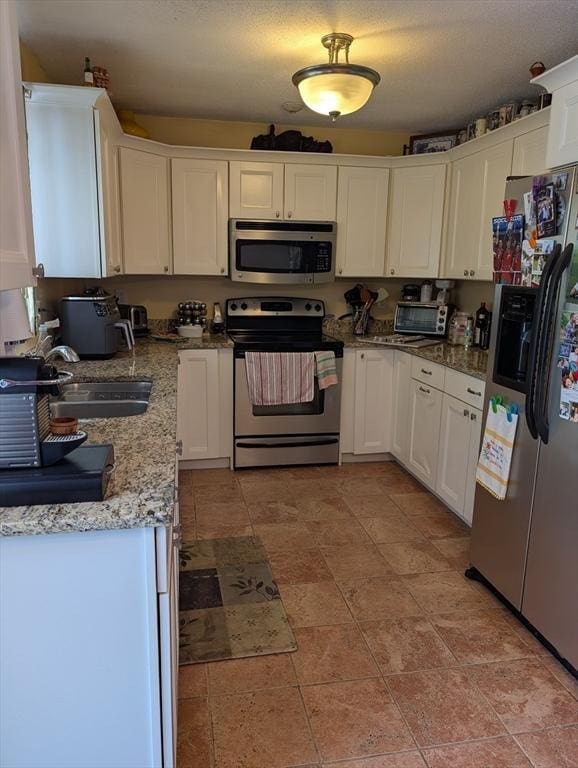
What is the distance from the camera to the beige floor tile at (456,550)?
2.74m

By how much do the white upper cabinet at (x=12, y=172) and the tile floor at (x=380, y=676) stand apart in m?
1.45

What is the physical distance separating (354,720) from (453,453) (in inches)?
66.6

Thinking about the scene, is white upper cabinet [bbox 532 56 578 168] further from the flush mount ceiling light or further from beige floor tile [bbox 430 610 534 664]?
beige floor tile [bbox 430 610 534 664]

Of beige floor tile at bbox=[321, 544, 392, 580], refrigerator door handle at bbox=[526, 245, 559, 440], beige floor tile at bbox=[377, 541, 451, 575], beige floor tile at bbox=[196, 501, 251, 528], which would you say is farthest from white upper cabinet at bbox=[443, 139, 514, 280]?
beige floor tile at bbox=[196, 501, 251, 528]

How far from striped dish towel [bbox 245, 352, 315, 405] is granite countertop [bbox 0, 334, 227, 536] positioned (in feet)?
3.93

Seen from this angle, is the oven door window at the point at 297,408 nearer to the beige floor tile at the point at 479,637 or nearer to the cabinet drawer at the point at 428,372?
the cabinet drawer at the point at 428,372

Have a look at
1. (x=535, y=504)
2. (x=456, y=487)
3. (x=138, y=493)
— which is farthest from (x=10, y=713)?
(x=456, y=487)

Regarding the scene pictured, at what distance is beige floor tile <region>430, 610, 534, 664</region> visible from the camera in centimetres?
209

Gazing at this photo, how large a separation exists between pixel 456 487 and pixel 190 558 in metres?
1.51

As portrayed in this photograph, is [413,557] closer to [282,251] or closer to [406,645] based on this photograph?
[406,645]

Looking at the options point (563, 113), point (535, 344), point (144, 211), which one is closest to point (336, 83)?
point (563, 113)

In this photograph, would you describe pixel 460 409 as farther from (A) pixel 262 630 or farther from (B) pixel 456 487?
(A) pixel 262 630

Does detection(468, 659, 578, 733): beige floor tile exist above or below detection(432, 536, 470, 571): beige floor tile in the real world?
below

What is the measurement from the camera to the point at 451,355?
3.38 metres
